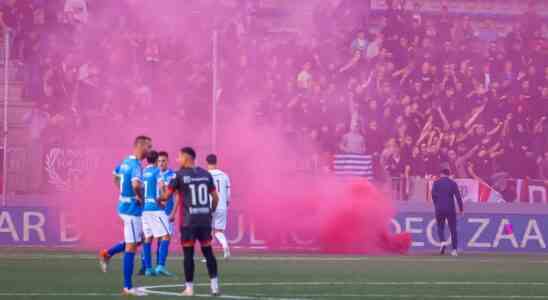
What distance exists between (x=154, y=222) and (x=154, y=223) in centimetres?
2

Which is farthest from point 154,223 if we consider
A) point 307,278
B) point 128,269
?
point 128,269

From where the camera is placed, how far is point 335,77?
29.1m

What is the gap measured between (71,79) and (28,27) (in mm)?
1481

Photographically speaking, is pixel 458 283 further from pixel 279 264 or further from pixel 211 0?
pixel 211 0

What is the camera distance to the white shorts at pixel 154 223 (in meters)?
19.5

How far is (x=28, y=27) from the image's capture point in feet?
86.0

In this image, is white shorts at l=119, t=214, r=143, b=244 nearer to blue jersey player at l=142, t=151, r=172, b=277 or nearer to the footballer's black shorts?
the footballer's black shorts

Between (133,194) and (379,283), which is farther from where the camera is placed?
(379,283)

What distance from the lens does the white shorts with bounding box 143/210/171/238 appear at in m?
19.5

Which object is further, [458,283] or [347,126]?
[347,126]

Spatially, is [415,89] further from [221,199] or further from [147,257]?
[147,257]

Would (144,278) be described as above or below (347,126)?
below

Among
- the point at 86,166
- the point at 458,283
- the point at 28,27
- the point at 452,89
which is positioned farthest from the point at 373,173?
the point at 458,283

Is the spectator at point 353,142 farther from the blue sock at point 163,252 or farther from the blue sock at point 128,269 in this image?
the blue sock at point 128,269
